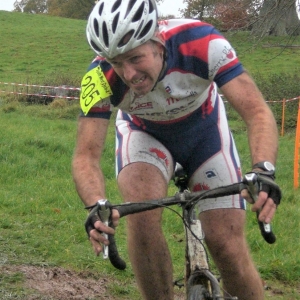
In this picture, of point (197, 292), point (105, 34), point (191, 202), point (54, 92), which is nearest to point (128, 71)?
point (105, 34)

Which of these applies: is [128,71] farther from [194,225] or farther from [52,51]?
[52,51]

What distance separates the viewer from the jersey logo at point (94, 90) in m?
3.42

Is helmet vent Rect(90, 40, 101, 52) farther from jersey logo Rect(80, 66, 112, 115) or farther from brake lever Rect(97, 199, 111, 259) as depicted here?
brake lever Rect(97, 199, 111, 259)

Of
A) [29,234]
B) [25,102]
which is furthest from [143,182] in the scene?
[25,102]

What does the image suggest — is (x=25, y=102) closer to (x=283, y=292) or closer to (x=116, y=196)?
(x=116, y=196)

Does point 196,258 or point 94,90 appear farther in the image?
point 94,90

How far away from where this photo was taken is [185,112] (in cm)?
375

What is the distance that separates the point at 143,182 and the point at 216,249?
1.90 ft

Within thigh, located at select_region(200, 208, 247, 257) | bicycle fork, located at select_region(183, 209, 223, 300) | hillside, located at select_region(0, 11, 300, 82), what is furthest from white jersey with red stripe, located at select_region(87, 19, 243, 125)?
hillside, located at select_region(0, 11, 300, 82)

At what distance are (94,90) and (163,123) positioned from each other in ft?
1.77

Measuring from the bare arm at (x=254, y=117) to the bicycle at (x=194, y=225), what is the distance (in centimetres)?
29

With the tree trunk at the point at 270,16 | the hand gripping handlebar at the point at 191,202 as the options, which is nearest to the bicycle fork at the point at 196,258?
the hand gripping handlebar at the point at 191,202

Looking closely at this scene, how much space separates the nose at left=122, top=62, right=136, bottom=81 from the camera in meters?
3.08

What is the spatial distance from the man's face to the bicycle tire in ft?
3.27
